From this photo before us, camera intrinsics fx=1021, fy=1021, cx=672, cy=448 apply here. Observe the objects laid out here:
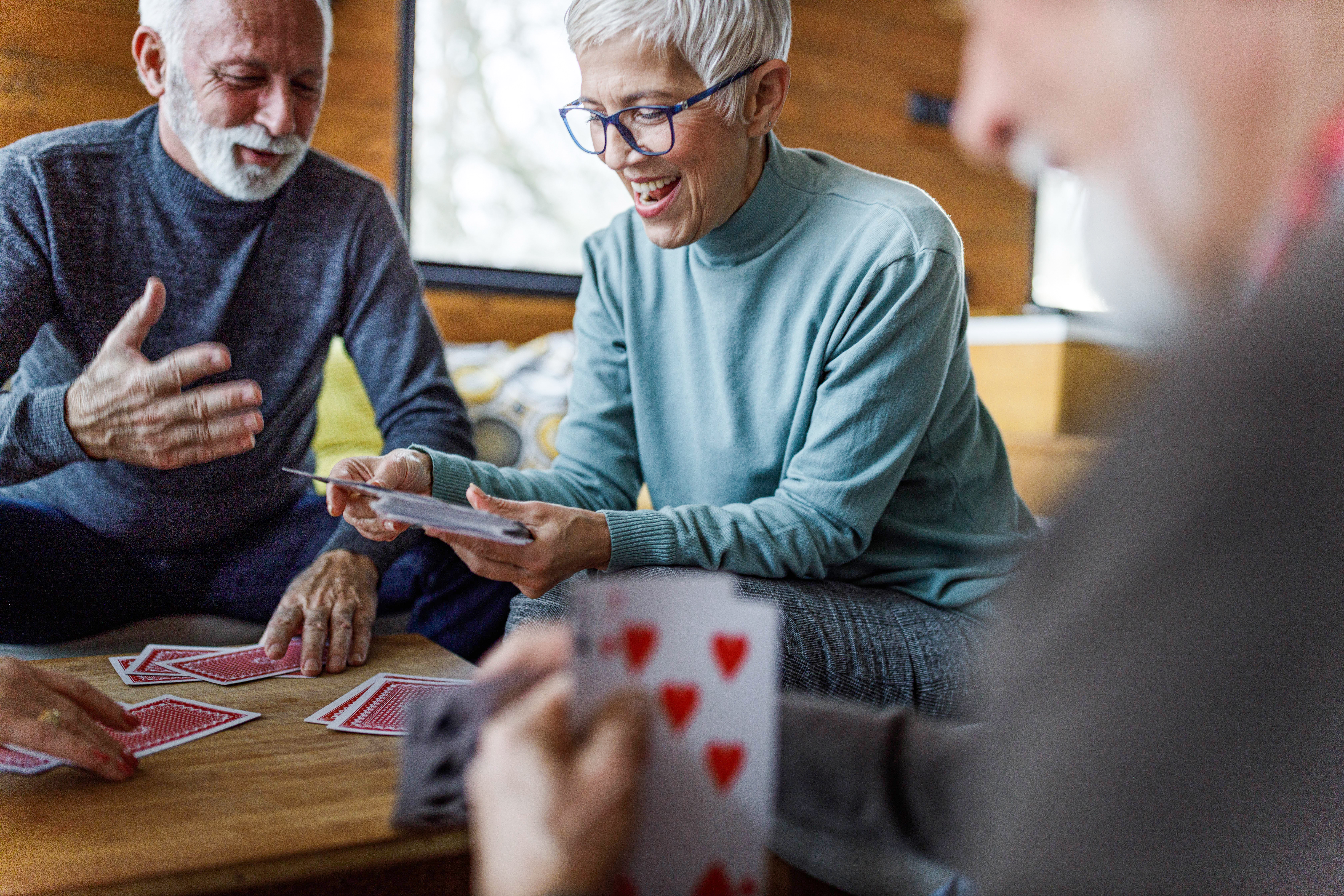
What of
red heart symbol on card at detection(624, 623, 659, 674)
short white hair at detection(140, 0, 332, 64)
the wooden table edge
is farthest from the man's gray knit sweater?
red heart symbol on card at detection(624, 623, 659, 674)

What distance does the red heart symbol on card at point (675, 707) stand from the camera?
0.61 metres

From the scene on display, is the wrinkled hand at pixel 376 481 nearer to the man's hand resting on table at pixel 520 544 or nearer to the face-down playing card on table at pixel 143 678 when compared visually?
the man's hand resting on table at pixel 520 544

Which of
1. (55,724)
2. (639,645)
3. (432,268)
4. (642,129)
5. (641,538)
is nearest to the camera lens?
(639,645)

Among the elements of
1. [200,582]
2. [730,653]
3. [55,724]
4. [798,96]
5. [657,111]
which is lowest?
[200,582]

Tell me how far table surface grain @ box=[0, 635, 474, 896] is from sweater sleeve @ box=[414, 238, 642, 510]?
0.75 m

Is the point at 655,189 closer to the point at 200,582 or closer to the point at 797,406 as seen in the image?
the point at 797,406

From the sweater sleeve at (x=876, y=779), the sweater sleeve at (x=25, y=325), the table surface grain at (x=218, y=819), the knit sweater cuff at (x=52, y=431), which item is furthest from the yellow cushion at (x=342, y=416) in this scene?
the sweater sleeve at (x=876, y=779)

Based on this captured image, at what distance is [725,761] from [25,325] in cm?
170

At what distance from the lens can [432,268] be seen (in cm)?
326

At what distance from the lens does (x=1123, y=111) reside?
21.5 inches

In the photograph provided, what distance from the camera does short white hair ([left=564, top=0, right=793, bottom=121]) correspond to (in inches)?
58.1

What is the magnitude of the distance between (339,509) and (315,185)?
938 mm

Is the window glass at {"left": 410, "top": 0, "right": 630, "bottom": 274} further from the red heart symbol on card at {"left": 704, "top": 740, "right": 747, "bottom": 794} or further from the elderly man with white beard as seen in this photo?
the red heart symbol on card at {"left": 704, "top": 740, "right": 747, "bottom": 794}

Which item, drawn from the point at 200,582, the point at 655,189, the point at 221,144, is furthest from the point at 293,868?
the point at 221,144
